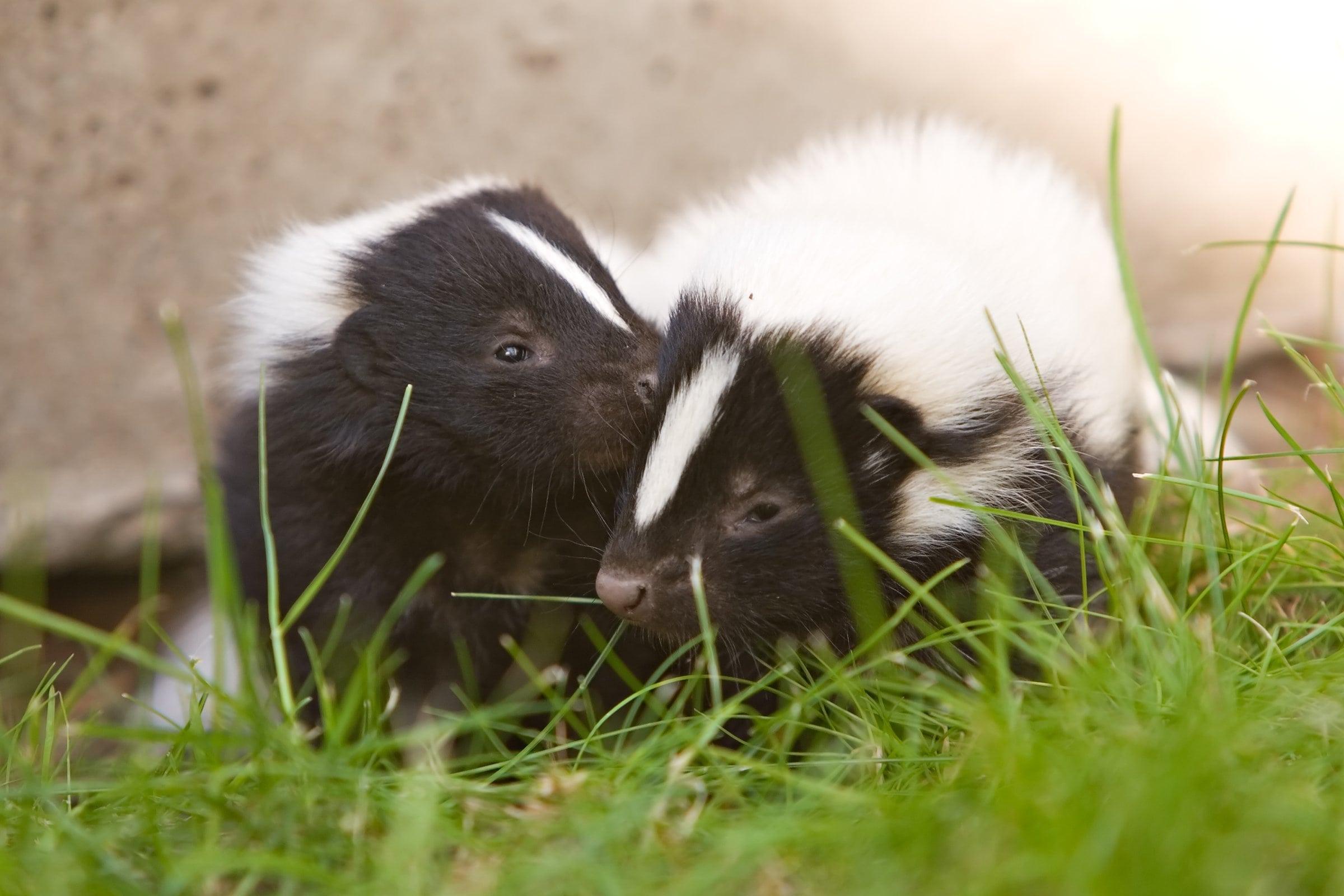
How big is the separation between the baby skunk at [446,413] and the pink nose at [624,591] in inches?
17.7

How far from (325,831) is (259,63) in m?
3.62

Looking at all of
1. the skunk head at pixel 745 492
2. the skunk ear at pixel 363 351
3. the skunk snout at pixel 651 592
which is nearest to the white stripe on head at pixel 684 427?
the skunk head at pixel 745 492

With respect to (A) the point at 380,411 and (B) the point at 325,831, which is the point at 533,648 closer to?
(A) the point at 380,411

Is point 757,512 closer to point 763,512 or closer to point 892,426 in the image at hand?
point 763,512

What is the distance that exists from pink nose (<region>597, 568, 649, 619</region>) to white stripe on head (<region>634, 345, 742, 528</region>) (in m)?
0.14

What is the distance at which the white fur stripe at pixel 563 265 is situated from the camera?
3.17 m

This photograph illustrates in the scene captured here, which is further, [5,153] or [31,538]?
[5,153]

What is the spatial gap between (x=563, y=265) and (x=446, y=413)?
1.67ft

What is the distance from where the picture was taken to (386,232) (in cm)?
343

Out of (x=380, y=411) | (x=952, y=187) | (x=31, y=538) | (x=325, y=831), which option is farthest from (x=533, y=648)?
(x=952, y=187)

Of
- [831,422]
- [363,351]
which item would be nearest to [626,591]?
[831,422]

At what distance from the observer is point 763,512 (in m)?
2.75

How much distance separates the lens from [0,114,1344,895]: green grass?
1762 mm

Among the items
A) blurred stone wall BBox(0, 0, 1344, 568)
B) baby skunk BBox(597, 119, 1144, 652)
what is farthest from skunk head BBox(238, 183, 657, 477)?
blurred stone wall BBox(0, 0, 1344, 568)
